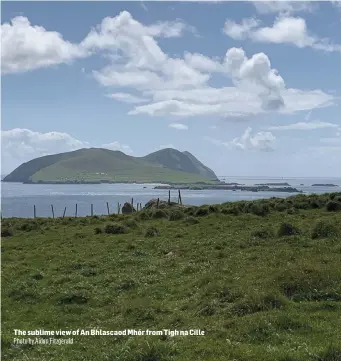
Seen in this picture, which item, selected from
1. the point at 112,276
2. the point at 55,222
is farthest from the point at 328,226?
the point at 55,222

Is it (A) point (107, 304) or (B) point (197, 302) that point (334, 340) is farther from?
(A) point (107, 304)

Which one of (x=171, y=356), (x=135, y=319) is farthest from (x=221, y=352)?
(x=135, y=319)

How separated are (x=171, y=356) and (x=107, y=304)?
21.2ft

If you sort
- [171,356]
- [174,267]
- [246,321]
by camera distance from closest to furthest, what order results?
[171,356] → [246,321] → [174,267]

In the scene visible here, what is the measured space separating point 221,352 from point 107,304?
6848mm

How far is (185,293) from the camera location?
49.5ft

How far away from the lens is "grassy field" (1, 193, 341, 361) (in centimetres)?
968

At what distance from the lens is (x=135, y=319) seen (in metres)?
12.8

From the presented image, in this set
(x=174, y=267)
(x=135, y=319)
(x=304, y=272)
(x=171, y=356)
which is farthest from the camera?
(x=174, y=267)

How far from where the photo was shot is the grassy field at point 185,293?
31.8 feet

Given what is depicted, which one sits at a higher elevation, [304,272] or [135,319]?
[304,272]

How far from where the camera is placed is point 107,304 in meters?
15.1

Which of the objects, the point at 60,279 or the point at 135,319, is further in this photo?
the point at 60,279

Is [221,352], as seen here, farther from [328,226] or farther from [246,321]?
[328,226]
